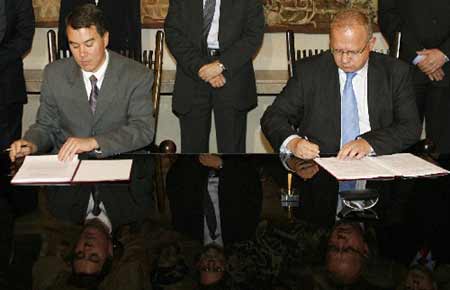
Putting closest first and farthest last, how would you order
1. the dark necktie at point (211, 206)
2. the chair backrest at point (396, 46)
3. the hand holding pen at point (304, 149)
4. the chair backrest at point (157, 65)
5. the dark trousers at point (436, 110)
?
the dark necktie at point (211, 206) → the hand holding pen at point (304, 149) → the chair backrest at point (157, 65) → the chair backrest at point (396, 46) → the dark trousers at point (436, 110)

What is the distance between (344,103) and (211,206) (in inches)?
48.2

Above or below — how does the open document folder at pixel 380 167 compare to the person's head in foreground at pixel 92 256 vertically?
above

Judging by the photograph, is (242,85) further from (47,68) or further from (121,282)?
(121,282)

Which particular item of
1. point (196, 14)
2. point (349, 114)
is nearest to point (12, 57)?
point (196, 14)

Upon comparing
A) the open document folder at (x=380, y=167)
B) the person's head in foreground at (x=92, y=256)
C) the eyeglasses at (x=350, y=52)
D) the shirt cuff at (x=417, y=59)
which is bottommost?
the person's head in foreground at (x=92, y=256)

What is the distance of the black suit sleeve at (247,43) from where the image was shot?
14.5ft

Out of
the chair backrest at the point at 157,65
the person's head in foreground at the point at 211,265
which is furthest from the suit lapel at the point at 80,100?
the person's head in foreground at the point at 211,265

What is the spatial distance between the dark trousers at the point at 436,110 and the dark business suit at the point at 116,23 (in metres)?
1.84

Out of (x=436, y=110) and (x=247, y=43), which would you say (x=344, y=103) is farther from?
(x=436, y=110)

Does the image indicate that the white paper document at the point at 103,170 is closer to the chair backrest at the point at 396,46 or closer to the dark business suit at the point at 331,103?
the dark business suit at the point at 331,103

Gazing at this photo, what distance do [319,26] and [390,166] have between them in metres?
2.63

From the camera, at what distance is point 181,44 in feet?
14.6

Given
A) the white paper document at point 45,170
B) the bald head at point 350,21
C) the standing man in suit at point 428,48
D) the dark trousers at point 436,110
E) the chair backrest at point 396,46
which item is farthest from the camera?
the dark trousers at point 436,110

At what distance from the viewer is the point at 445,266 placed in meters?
2.06
